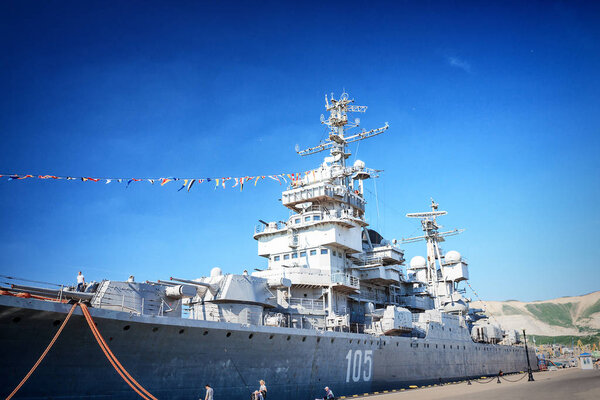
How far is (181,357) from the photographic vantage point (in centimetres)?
1357

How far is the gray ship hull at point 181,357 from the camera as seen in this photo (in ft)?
36.1

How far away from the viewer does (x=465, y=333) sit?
29.3 m

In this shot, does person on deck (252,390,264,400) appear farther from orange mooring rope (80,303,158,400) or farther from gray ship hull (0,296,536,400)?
orange mooring rope (80,303,158,400)

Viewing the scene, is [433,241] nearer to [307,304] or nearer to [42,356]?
[307,304]

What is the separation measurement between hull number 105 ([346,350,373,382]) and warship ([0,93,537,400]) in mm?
81

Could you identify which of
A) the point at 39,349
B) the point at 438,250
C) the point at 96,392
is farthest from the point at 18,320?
the point at 438,250

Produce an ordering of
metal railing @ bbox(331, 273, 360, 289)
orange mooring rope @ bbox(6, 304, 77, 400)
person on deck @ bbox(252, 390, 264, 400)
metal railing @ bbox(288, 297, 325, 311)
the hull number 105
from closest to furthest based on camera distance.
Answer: orange mooring rope @ bbox(6, 304, 77, 400) → person on deck @ bbox(252, 390, 264, 400) → the hull number 105 → metal railing @ bbox(288, 297, 325, 311) → metal railing @ bbox(331, 273, 360, 289)

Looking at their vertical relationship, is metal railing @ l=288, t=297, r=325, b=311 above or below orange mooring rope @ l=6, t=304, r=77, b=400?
above

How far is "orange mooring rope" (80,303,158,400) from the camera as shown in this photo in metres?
11.4

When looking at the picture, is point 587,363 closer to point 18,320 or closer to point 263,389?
point 263,389

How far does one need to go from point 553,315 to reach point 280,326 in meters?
161

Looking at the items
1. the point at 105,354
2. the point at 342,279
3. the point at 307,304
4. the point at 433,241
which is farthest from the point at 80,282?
the point at 433,241

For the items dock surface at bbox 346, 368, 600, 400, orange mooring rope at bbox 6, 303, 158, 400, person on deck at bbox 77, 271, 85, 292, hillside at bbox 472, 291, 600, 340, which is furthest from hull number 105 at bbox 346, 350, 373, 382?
hillside at bbox 472, 291, 600, 340

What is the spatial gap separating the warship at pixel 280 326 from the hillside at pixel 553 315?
358 ft
